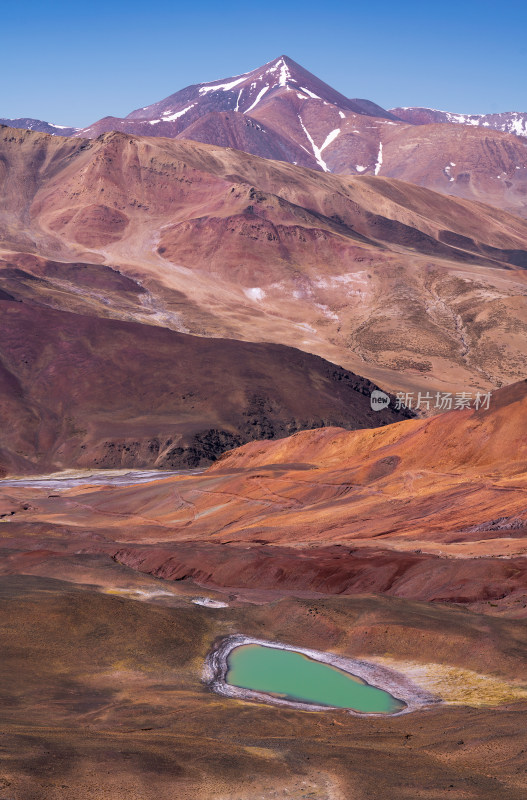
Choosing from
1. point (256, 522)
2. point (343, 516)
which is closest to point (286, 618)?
point (343, 516)

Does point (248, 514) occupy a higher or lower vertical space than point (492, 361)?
lower

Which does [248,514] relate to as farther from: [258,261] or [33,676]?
[258,261]

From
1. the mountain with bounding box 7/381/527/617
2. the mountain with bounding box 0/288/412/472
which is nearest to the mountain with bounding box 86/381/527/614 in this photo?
the mountain with bounding box 7/381/527/617

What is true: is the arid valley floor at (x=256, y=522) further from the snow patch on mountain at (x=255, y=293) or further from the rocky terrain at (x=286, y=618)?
the snow patch on mountain at (x=255, y=293)

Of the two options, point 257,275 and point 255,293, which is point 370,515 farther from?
point 257,275

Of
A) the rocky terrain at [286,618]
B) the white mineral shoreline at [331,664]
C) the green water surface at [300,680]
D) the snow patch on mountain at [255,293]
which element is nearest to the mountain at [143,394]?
the rocky terrain at [286,618]

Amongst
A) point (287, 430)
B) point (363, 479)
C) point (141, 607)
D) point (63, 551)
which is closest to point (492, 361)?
point (287, 430)

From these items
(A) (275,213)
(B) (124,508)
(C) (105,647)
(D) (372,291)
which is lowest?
(B) (124,508)
